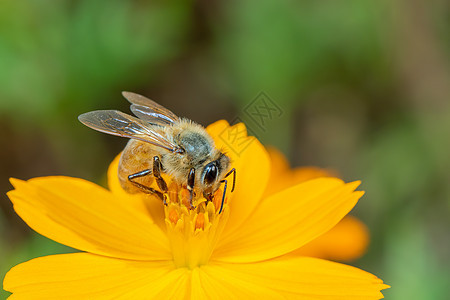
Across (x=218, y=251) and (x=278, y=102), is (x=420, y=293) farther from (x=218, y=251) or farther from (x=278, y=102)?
(x=278, y=102)

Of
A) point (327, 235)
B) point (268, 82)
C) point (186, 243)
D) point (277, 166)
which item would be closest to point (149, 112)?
point (186, 243)

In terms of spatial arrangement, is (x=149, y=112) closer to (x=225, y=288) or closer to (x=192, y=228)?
(x=192, y=228)

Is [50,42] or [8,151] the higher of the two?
[50,42]

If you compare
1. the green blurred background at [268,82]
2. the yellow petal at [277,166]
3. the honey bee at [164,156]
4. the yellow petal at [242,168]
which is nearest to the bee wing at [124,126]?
the honey bee at [164,156]

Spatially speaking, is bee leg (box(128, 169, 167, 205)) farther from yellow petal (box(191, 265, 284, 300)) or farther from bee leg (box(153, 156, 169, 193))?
yellow petal (box(191, 265, 284, 300))

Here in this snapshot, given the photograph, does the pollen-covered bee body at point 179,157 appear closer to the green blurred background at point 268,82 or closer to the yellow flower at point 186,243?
the yellow flower at point 186,243

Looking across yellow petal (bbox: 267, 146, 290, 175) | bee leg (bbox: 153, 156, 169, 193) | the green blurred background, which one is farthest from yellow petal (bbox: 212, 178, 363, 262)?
the green blurred background

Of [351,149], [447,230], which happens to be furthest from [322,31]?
[447,230]
